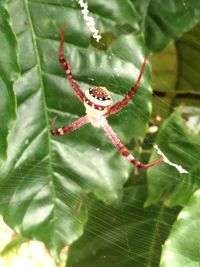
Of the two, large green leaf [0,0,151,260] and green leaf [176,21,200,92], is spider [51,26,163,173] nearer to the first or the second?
large green leaf [0,0,151,260]

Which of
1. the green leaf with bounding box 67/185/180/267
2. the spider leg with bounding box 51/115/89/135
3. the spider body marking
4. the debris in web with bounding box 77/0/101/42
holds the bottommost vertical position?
the green leaf with bounding box 67/185/180/267

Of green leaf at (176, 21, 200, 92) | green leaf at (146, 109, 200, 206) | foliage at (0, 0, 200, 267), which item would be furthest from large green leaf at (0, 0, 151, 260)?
green leaf at (176, 21, 200, 92)

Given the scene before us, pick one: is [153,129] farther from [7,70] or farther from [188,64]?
[7,70]

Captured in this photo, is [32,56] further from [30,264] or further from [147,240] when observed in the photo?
[30,264]

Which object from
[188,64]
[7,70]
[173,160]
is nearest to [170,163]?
[173,160]

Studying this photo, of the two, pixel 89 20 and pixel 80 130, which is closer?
pixel 89 20
